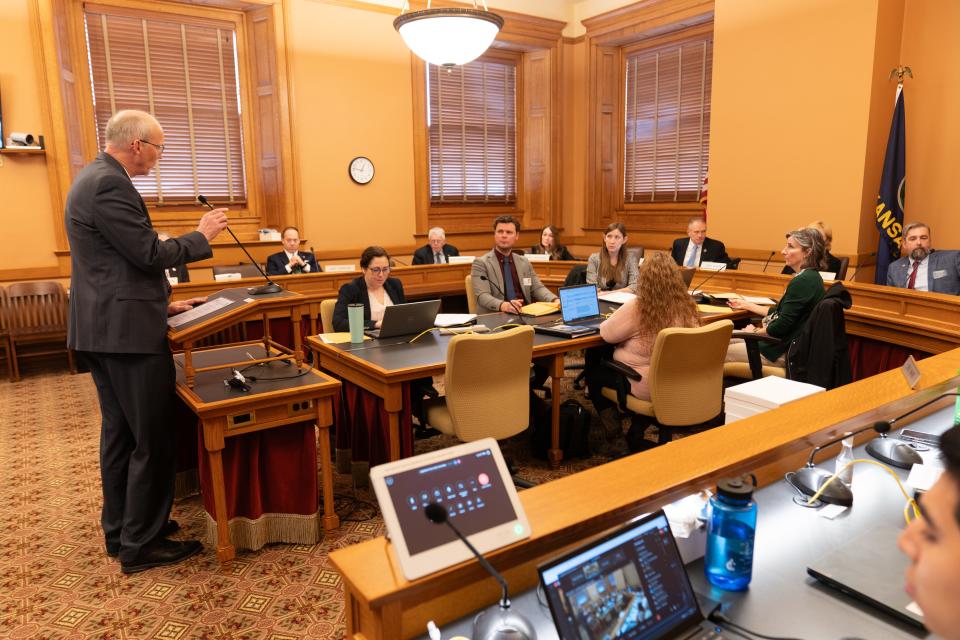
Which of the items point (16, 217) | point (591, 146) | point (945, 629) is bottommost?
point (945, 629)

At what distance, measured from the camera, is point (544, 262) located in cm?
691

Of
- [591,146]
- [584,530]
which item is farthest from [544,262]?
[584,530]

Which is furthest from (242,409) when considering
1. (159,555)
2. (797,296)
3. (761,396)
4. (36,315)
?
(36,315)

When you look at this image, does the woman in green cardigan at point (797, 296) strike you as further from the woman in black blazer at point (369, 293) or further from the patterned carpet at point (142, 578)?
the woman in black blazer at point (369, 293)

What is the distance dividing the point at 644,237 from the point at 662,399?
227 inches

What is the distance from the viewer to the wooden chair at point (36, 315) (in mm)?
5879

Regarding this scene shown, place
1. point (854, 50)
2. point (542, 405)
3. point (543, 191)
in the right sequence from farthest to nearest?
point (543, 191) → point (854, 50) → point (542, 405)

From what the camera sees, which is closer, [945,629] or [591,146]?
[945,629]

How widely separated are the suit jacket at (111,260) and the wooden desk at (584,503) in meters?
1.74

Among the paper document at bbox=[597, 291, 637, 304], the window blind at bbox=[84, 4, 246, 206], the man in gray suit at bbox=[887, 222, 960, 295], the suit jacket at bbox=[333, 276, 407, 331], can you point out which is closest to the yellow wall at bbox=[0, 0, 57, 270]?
the window blind at bbox=[84, 4, 246, 206]

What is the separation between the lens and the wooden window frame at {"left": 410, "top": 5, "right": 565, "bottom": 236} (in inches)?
334

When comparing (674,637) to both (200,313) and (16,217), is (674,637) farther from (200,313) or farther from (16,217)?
(16,217)

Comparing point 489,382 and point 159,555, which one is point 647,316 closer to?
point 489,382

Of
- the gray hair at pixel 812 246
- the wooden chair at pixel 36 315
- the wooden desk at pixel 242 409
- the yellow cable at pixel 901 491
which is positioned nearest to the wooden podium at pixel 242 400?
the wooden desk at pixel 242 409
